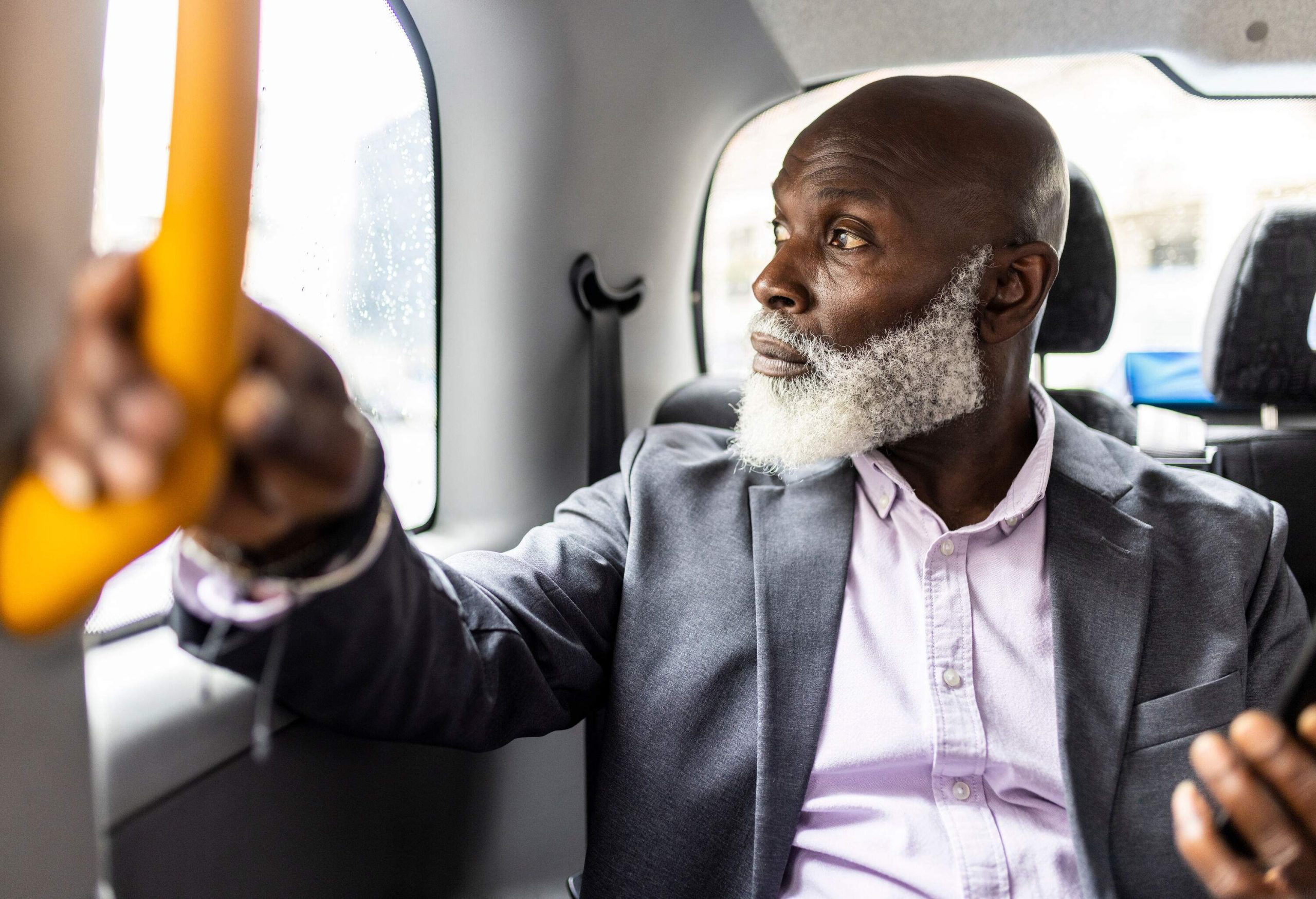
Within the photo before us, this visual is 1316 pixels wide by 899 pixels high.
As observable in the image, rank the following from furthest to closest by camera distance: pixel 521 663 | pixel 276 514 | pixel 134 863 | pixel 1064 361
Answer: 1. pixel 1064 361
2. pixel 521 663
3. pixel 134 863
4. pixel 276 514

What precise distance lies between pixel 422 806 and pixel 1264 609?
113 centimetres

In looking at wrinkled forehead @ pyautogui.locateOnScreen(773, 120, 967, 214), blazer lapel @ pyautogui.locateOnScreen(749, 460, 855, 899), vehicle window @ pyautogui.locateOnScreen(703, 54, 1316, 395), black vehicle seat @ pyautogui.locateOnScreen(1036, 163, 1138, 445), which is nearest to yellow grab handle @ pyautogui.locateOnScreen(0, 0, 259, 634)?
blazer lapel @ pyautogui.locateOnScreen(749, 460, 855, 899)

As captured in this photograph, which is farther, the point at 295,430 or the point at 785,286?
the point at 785,286

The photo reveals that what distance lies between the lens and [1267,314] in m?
1.57

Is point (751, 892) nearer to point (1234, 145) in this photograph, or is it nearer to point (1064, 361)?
point (1064, 361)

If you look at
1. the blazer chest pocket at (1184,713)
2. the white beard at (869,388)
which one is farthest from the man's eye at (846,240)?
the blazer chest pocket at (1184,713)

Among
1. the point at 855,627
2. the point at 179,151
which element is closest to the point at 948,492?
the point at 855,627

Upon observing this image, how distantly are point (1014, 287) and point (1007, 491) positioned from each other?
322mm

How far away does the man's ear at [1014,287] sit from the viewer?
142 centimetres

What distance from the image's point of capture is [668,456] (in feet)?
4.45

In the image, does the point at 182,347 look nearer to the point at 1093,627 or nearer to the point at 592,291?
the point at 1093,627

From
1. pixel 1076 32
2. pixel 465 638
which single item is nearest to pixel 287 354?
pixel 465 638

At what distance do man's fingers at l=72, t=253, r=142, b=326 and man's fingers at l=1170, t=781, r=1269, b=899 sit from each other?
699 millimetres

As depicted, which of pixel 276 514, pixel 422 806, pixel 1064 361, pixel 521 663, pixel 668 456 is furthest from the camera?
pixel 1064 361
